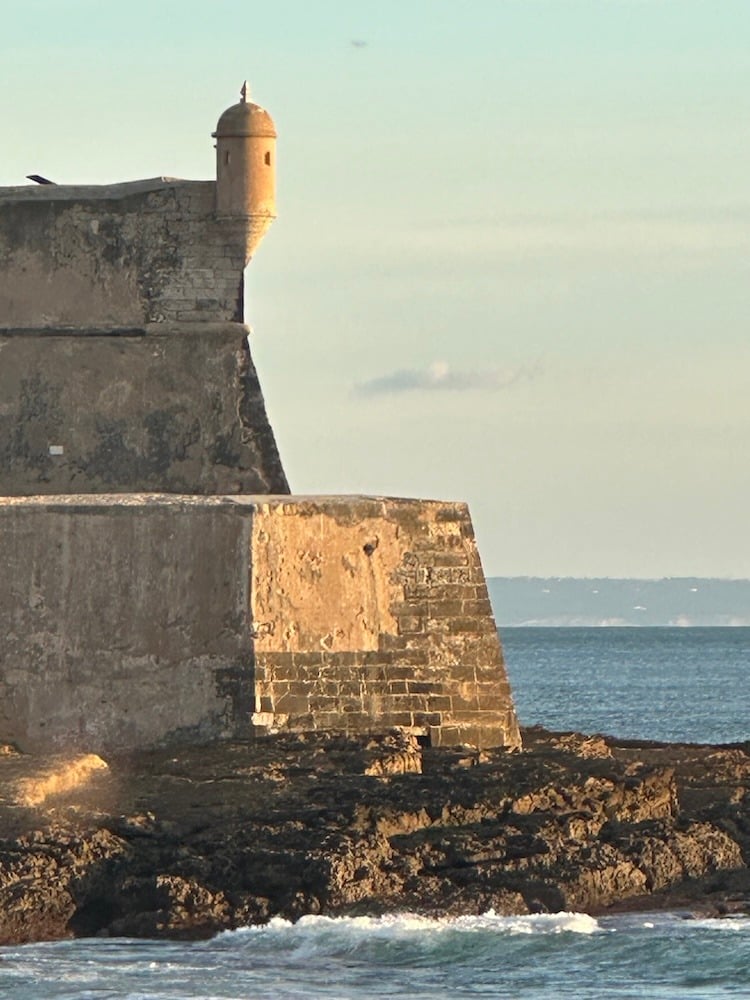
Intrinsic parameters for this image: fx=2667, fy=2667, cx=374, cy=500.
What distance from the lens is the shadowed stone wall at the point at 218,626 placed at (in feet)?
65.3

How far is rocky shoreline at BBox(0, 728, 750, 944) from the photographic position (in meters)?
16.5

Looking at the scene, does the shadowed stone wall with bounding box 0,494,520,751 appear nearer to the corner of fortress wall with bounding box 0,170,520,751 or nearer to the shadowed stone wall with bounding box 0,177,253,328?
the corner of fortress wall with bounding box 0,170,520,751

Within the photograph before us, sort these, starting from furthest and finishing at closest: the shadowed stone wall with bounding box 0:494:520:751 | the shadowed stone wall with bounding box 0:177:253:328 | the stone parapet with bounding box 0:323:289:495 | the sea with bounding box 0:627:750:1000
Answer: the stone parapet with bounding box 0:323:289:495 → the shadowed stone wall with bounding box 0:177:253:328 → the shadowed stone wall with bounding box 0:494:520:751 → the sea with bounding box 0:627:750:1000

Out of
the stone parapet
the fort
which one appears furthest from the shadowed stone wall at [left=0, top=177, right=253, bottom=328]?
the fort

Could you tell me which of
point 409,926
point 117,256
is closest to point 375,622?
point 409,926

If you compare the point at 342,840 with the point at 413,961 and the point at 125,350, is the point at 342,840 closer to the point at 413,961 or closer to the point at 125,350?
the point at 413,961

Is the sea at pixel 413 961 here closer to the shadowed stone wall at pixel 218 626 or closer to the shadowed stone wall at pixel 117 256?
the shadowed stone wall at pixel 218 626

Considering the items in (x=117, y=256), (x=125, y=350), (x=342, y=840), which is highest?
(x=117, y=256)

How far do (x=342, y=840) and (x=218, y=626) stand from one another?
3.51 metres

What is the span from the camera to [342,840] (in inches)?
663

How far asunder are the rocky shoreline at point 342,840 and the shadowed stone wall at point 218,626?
2.84ft

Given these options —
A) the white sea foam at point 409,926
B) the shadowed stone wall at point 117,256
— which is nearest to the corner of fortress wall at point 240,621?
the shadowed stone wall at point 117,256

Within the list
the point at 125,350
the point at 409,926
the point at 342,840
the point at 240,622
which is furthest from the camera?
the point at 125,350

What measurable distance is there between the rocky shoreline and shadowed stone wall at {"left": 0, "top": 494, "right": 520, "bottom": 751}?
87cm
